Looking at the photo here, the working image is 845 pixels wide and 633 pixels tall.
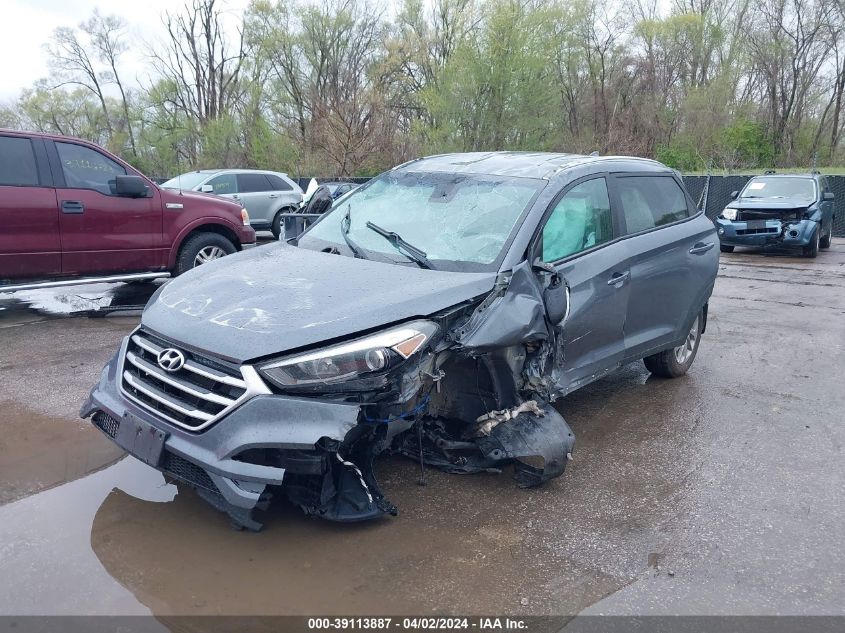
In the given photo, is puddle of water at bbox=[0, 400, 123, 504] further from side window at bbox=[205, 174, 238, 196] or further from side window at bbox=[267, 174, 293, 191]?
side window at bbox=[267, 174, 293, 191]

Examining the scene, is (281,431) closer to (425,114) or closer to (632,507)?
(632,507)

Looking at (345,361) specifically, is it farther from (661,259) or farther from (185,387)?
(661,259)

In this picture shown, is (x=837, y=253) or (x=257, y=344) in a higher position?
(x=257, y=344)

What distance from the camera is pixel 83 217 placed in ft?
23.7

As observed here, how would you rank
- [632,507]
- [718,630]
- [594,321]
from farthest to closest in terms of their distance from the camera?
[594,321] < [632,507] < [718,630]

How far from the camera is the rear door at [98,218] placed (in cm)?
717

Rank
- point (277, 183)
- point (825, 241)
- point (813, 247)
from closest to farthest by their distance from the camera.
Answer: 1. point (813, 247)
2. point (825, 241)
3. point (277, 183)

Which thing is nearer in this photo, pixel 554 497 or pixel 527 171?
pixel 554 497

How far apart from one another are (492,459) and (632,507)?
78cm

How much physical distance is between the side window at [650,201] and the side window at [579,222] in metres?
0.24

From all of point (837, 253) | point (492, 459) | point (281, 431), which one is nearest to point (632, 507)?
point (492, 459)

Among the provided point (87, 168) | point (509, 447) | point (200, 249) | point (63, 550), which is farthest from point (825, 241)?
point (63, 550)

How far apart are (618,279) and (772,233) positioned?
37.6 ft

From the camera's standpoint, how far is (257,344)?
2.98 meters
